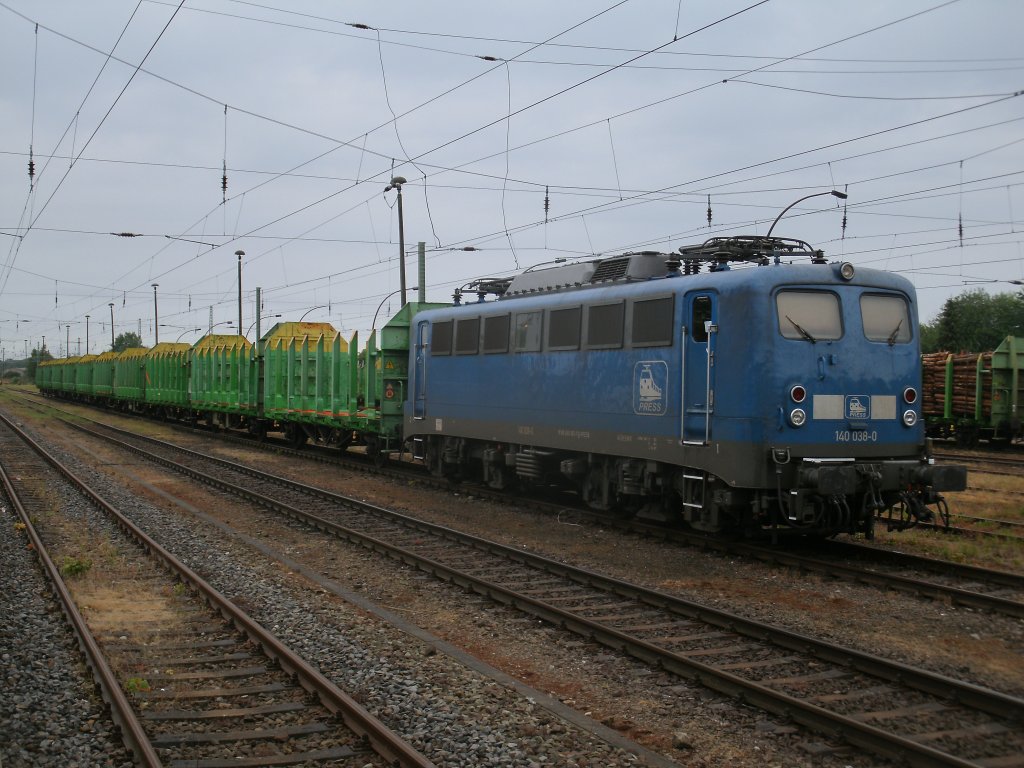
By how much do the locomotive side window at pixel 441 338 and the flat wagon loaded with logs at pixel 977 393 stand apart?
17069 millimetres

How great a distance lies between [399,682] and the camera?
22.6 feet

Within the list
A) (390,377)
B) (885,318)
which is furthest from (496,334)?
(885,318)

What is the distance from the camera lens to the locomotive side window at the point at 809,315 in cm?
1084

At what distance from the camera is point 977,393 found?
89.6ft

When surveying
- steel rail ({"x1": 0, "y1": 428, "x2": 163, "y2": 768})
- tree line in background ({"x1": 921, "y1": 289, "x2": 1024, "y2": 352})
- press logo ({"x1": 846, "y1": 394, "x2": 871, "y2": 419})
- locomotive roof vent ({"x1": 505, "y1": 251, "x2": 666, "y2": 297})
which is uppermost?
tree line in background ({"x1": 921, "y1": 289, "x2": 1024, "y2": 352})

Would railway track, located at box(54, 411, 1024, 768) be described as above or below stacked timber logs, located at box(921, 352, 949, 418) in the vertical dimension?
below

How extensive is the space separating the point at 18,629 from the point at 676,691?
228 inches

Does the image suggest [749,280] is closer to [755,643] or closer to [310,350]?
[755,643]

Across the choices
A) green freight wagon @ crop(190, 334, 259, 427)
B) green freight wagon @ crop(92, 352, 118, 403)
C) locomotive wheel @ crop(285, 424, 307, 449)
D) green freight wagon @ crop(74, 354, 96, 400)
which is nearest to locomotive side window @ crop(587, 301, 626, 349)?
locomotive wheel @ crop(285, 424, 307, 449)

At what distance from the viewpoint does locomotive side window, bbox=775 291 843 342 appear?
1084 cm

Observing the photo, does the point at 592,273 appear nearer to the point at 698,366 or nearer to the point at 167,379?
the point at 698,366

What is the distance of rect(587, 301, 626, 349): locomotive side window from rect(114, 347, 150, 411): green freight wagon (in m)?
37.9

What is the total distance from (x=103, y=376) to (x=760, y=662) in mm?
55629

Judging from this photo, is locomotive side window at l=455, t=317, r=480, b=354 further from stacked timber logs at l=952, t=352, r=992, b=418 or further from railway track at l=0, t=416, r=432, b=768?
stacked timber logs at l=952, t=352, r=992, b=418
